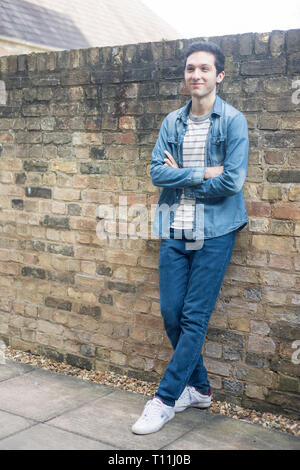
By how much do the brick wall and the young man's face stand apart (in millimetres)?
313

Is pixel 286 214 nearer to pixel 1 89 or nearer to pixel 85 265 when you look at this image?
pixel 85 265

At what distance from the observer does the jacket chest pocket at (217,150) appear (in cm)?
338

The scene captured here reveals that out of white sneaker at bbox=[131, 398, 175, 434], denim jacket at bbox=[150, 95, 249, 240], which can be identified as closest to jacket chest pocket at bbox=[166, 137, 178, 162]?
denim jacket at bbox=[150, 95, 249, 240]

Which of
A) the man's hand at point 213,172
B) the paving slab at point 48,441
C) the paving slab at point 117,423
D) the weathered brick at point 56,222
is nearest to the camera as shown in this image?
the paving slab at point 48,441

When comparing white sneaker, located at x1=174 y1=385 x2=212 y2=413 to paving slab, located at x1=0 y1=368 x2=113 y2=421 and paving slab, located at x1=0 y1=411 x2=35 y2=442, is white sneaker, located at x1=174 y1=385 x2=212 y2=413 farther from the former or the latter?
paving slab, located at x1=0 y1=411 x2=35 y2=442

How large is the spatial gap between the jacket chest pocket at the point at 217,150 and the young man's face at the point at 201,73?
0.28 m

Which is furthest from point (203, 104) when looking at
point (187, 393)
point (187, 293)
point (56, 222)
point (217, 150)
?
point (187, 393)

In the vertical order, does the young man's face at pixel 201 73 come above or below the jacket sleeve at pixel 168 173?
above

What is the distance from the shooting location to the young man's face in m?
3.34

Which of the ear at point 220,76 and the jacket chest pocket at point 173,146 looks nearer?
the ear at point 220,76

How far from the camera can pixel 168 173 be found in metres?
3.43

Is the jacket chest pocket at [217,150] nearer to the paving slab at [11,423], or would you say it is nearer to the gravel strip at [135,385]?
the gravel strip at [135,385]

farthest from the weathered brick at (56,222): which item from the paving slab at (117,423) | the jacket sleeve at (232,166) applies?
the jacket sleeve at (232,166)
